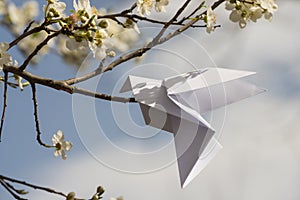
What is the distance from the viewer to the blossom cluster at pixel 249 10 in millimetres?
1081

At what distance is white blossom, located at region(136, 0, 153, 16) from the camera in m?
1.04

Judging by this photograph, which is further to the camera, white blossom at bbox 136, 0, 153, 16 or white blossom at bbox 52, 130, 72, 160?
white blossom at bbox 52, 130, 72, 160

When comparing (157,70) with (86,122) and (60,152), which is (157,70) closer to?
(86,122)

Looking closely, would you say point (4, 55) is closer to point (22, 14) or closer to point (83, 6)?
point (83, 6)

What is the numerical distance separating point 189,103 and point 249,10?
25cm

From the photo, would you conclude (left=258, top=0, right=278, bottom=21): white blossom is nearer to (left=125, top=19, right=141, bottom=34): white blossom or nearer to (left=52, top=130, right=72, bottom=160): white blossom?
(left=125, top=19, right=141, bottom=34): white blossom

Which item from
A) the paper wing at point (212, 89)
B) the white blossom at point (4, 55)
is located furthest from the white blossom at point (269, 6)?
the white blossom at point (4, 55)

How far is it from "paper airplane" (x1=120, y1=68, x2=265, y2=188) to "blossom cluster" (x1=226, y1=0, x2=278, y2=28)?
6.0 inches

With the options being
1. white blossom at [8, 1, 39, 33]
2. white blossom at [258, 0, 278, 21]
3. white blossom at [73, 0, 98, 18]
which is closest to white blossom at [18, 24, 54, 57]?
white blossom at [8, 1, 39, 33]

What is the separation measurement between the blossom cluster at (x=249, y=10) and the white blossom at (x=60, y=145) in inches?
17.4

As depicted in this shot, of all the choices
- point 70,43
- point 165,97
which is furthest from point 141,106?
point 70,43

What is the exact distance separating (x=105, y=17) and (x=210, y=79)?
9.3 inches

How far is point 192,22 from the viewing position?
1122 millimetres

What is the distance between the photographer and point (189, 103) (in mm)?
1001
